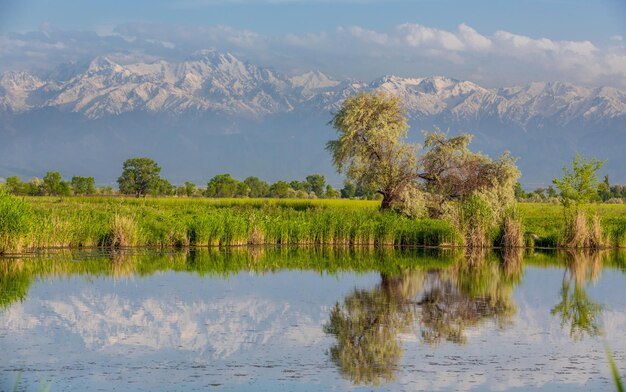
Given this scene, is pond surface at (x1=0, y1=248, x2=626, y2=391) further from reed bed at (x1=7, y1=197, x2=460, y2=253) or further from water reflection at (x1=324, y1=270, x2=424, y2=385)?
reed bed at (x1=7, y1=197, x2=460, y2=253)

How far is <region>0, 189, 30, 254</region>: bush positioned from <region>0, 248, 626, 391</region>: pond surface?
983 millimetres

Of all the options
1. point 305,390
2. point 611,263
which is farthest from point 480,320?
point 611,263

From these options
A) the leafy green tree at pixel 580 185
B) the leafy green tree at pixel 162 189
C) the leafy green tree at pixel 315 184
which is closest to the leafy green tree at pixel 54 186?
the leafy green tree at pixel 162 189

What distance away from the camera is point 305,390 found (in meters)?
13.4

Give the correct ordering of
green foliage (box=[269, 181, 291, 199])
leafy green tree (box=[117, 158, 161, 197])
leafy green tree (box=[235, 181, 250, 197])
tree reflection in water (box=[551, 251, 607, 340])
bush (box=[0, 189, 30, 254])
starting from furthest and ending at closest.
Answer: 1. green foliage (box=[269, 181, 291, 199])
2. leafy green tree (box=[235, 181, 250, 197])
3. leafy green tree (box=[117, 158, 161, 197])
4. bush (box=[0, 189, 30, 254])
5. tree reflection in water (box=[551, 251, 607, 340])

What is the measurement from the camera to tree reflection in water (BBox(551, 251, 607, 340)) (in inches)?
756

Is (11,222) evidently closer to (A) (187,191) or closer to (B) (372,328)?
(B) (372,328)

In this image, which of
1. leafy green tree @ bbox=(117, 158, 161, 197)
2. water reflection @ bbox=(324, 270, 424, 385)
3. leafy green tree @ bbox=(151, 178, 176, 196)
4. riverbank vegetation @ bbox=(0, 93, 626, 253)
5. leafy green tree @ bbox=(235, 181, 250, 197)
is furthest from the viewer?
leafy green tree @ bbox=(235, 181, 250, 197)

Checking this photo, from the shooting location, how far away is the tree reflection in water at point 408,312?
15711 millimetres

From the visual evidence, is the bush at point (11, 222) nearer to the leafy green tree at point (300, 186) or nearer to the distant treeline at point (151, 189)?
the distant treeline at point (151, 189)

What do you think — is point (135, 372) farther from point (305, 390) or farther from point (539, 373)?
point (539, 373)


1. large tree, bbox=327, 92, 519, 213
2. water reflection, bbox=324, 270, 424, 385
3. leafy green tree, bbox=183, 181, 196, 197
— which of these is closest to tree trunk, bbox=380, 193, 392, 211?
large tree, bbox=327, 92, 519, 213

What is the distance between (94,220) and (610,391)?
2480cm

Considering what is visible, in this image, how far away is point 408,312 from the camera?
20438 mm
